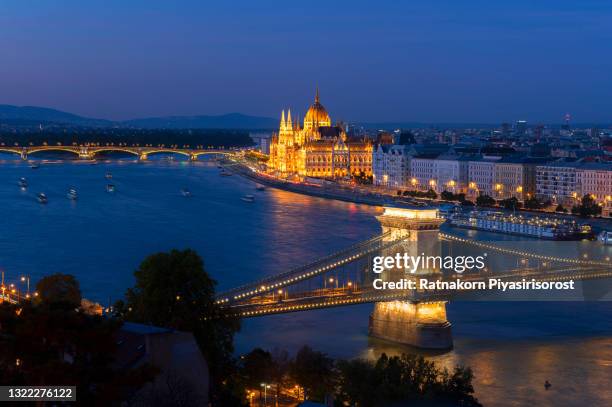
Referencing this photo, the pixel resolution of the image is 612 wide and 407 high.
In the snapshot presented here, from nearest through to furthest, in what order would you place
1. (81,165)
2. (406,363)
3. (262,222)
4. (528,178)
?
1. (406,363)
2. (262,222)
3. (528,178)
4. (81,165)

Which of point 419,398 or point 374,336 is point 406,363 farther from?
point 374,336

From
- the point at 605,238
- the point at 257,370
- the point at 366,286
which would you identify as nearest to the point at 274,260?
the point at 366,286

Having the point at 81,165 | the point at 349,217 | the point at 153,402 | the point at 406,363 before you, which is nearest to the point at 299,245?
the point at 349,217

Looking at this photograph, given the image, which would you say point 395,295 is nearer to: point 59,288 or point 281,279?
point 281,279

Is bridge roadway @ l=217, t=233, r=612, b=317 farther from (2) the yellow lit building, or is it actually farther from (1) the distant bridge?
(2) the yellow lit building

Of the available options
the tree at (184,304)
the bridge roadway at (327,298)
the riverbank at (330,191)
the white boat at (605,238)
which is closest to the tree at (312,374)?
the tree at (184,304)

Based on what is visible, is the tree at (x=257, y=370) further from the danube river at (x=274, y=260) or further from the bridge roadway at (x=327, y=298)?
the danube river at (x=274, y=260)
